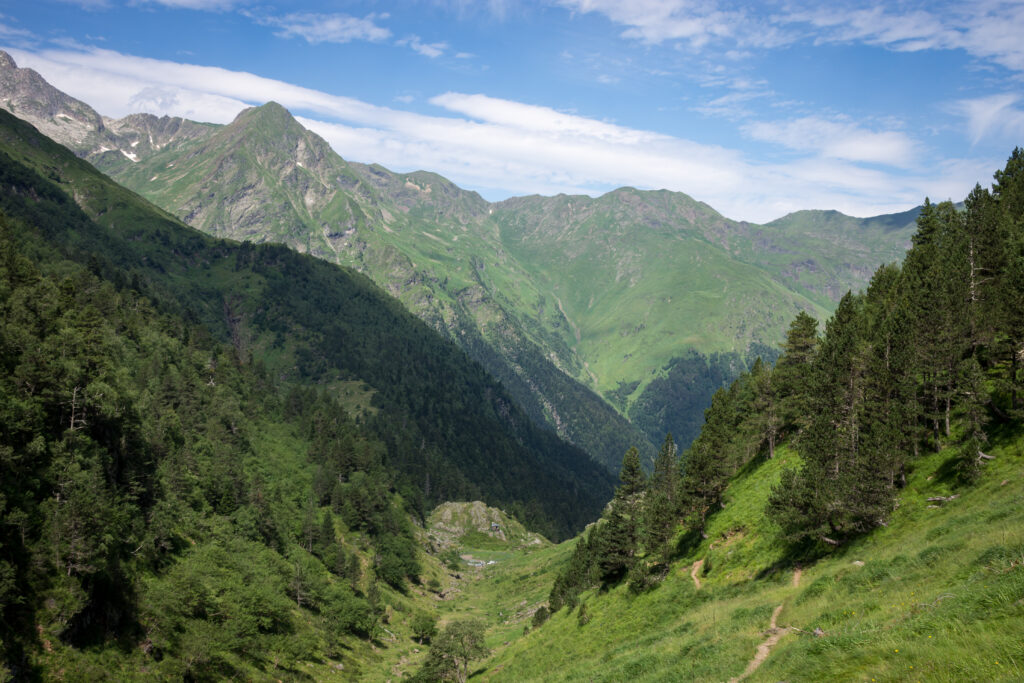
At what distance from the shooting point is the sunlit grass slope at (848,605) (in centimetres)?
1759

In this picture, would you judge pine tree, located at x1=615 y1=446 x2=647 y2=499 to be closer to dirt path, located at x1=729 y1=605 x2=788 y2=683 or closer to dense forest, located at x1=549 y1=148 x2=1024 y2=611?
dense forest, located at x1=549 y1=148 x2=1024 y2=611

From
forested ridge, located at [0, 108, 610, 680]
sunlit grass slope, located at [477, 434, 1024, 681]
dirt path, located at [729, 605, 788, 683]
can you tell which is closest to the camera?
sunlit grass slope, located at [477, 434, 1024, 681]

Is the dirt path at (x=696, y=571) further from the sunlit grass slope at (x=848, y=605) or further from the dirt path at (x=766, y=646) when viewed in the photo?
the dirt path at (x=766, y=646)

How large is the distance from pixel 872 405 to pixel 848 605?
99.5ft

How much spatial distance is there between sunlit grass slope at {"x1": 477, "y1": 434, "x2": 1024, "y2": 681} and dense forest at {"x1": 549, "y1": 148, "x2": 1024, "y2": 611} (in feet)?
8.34

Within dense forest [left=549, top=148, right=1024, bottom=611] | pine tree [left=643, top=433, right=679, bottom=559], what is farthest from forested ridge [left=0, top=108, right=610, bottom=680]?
pine tree [left=643, top=433, right=679, bottom=559]

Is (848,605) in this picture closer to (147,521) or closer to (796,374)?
(796,374)

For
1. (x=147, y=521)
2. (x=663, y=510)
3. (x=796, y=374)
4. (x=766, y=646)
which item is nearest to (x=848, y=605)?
(x=766, y=646)

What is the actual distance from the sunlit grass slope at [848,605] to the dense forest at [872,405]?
2.54m

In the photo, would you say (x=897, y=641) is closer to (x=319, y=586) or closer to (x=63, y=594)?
(x=63, y=594)

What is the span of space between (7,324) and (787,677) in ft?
287

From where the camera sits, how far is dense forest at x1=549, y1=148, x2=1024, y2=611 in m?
44.1

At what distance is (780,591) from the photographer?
136ft

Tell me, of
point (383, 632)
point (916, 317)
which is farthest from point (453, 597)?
point (916, 317)
